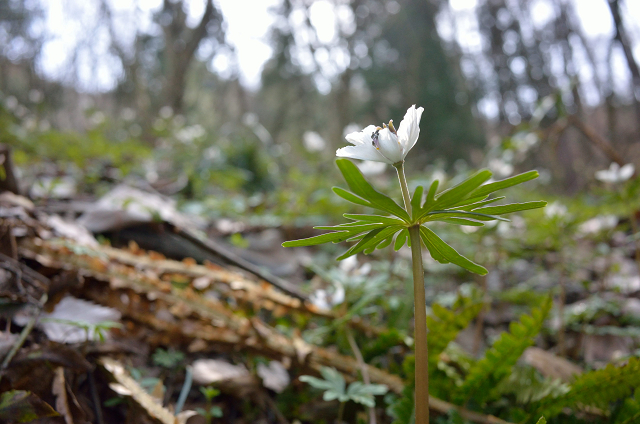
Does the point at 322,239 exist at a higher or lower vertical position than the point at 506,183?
lower

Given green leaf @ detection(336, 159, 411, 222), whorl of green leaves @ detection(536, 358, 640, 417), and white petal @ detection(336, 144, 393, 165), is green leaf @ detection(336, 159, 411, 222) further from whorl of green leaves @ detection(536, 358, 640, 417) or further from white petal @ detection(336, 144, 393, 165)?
whorl of green leaves @ detection(536, 358, 640, 417)

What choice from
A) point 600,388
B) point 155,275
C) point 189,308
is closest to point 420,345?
point 600,388

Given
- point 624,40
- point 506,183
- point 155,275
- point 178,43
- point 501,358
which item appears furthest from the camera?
point 178,43

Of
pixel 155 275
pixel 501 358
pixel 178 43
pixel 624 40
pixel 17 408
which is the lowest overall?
pixel 17 408

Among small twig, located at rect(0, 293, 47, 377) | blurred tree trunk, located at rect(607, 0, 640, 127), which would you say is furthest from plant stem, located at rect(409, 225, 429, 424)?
blurred tree trunk, located at rect(607, 0, 640, 127)

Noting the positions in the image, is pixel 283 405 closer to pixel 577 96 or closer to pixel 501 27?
pixel 577 96

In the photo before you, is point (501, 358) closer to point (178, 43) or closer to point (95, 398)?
point (95, 398)
